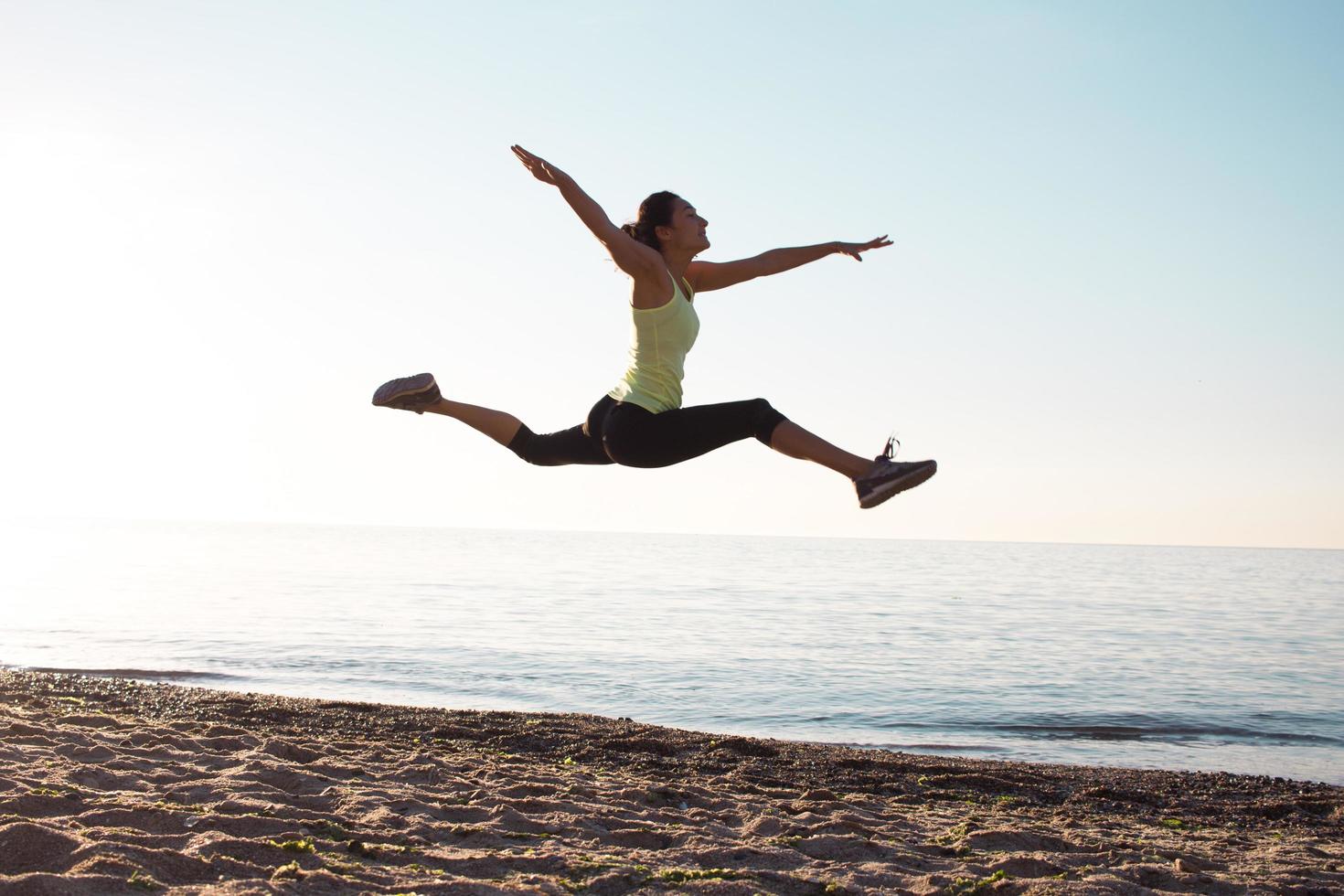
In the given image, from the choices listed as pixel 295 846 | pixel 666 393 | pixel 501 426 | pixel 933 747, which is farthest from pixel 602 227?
pixel 933 747

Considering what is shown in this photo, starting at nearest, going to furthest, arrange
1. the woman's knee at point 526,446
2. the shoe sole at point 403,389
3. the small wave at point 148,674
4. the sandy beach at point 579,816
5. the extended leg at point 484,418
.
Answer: the sandy beach at point 579,816, the woman's knee at point 526,446, the extended leg at point 484,418, the shoe sole at point 403,389, the small wave at point 148,674

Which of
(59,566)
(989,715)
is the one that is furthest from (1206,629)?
(59,566)

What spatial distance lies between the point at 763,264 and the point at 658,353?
3.69 feet

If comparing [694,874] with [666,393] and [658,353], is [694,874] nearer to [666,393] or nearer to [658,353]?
[666,393]

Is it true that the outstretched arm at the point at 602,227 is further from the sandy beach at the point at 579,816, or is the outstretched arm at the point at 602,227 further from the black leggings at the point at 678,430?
the sandy beach at the point at 579,816

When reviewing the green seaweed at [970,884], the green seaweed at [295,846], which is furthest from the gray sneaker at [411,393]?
the green seaweed at [970,884]

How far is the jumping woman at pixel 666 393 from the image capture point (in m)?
5.13

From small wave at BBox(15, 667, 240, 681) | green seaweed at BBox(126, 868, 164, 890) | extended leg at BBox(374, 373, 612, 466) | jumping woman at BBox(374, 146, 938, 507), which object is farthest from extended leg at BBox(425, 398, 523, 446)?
small wave at BBox(15, 667, 240, 681)

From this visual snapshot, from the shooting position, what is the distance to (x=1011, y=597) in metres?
36.5

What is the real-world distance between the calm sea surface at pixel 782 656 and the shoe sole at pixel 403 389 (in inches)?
275

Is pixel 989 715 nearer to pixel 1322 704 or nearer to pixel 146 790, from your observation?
pixel 1322 704

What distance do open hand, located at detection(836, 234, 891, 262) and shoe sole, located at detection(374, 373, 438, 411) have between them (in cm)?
236

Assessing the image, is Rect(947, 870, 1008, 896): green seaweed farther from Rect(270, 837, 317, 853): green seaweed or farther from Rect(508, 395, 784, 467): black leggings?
Rect(270, 837, 317, 853): green seaweed

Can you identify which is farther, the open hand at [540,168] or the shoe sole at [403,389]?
the shoe sole at [403,389]
